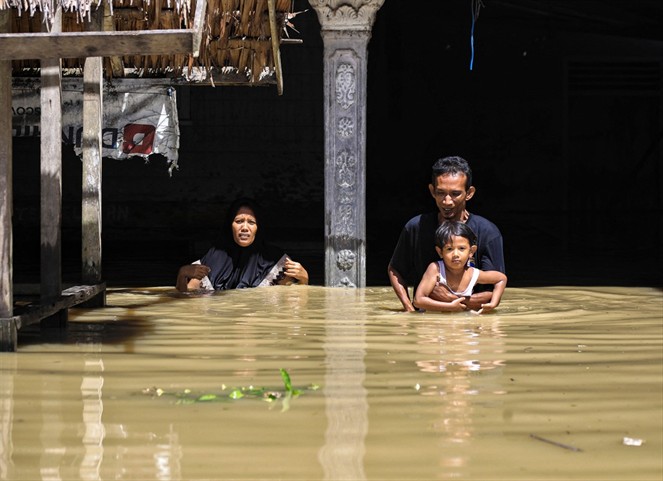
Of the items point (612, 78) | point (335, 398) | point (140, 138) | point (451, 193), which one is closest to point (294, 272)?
point (451, 193)

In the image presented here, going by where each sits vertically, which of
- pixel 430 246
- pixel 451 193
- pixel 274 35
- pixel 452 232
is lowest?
pixel 430 246

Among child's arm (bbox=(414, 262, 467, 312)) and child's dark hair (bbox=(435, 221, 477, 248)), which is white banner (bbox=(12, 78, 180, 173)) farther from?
child's dark hair (bbox=(435, 221, 477, 248))

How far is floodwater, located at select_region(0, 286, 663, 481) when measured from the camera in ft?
13.0

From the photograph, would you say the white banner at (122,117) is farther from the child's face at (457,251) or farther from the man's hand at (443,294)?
the child's face at (457,251)

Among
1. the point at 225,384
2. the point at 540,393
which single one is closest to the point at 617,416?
the point at 540,393

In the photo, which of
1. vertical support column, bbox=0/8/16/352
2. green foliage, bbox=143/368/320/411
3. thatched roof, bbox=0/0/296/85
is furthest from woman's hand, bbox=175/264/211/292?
green foliage, bbox=143/368/320/411

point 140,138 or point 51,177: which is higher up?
point 140,138

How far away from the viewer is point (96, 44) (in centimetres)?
568

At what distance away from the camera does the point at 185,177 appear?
1672 centimetres

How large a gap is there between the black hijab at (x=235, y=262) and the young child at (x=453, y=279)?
7.03 feet

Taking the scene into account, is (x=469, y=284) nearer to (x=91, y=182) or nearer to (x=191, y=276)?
(x=191, y=276)

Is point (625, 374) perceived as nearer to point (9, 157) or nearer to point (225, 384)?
point (225, 384)

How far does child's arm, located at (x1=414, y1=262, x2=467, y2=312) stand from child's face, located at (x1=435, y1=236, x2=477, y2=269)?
7.7 inches

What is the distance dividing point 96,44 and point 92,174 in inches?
119
